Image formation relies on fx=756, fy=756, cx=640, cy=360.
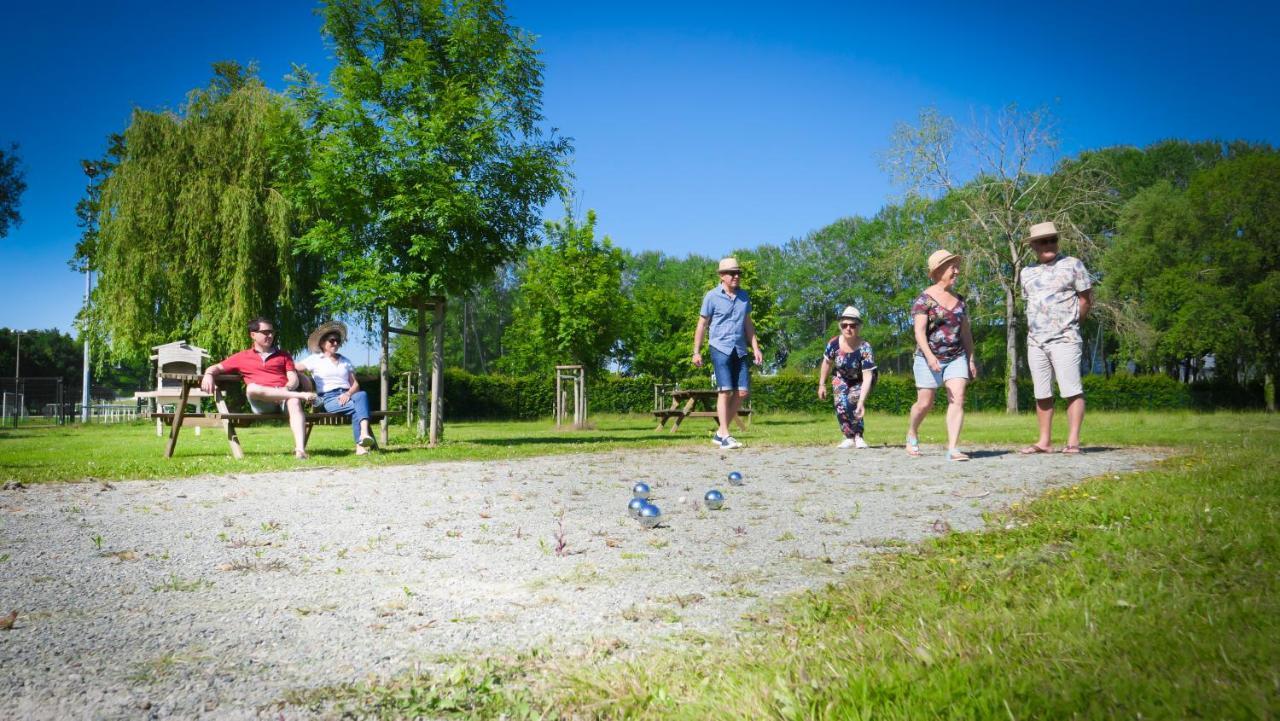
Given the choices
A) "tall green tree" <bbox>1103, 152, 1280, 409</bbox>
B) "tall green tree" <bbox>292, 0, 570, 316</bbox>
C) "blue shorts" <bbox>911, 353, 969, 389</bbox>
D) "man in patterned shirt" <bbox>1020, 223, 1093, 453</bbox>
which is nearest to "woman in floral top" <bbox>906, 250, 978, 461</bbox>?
"blue shorts" <bbox>911, 353, 969, 389</bbox>

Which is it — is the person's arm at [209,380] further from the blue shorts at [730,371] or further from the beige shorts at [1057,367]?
the beige shorts at [1057,367]

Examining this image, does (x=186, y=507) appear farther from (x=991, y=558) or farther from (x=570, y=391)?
(x=570, y=391)

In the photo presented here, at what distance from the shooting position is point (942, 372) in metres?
8.31

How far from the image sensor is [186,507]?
5.61 metres

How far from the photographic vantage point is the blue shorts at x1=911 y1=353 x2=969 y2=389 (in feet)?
26.7

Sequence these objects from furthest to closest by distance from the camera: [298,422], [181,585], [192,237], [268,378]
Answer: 1. [192,237]
2. [268,378]
3. [298,422]
4. [181,585]

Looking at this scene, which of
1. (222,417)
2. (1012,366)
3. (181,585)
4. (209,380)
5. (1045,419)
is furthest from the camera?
(1012,366)

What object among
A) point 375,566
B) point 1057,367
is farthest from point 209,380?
point 1057,367

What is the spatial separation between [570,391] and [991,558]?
24.4m

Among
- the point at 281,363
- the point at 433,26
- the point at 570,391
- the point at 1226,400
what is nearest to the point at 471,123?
the point at 433,26

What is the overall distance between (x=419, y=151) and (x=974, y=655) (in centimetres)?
1086

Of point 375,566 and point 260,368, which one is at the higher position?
point 260,368

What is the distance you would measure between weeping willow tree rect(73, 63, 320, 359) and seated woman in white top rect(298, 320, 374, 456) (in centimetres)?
1450

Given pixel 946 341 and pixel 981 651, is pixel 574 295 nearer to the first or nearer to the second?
pixel 946 341
